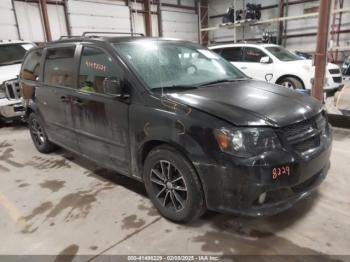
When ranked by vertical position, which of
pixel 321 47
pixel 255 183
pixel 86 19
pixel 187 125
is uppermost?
pixel 86 19

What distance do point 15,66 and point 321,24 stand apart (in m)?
6.17

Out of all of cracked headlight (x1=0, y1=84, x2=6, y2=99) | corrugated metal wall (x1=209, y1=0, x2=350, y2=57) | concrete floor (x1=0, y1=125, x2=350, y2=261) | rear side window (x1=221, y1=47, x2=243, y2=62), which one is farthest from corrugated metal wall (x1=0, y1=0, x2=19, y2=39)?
corrugated metal wall (x1=209, y1=0, x2=350, y2=57)

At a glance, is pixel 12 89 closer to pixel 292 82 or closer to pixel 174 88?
pixel 174 88

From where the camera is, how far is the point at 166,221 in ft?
8.55

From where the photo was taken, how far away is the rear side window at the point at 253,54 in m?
7.87

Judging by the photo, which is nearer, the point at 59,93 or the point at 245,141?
the point at 245,141

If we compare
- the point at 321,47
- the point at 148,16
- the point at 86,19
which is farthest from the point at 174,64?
the point at 148,16

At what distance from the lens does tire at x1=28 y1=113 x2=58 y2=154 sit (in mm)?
4395

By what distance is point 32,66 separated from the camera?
4312 millimetres

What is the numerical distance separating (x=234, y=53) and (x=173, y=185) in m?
6.69

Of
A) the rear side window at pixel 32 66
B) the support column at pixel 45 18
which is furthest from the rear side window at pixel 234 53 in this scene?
the support column at pixel 45 18

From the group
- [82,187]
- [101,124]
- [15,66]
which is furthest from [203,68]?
[15,66]

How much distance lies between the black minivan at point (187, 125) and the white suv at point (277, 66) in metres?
4.43

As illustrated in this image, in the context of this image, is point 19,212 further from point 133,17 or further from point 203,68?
point 133,17
